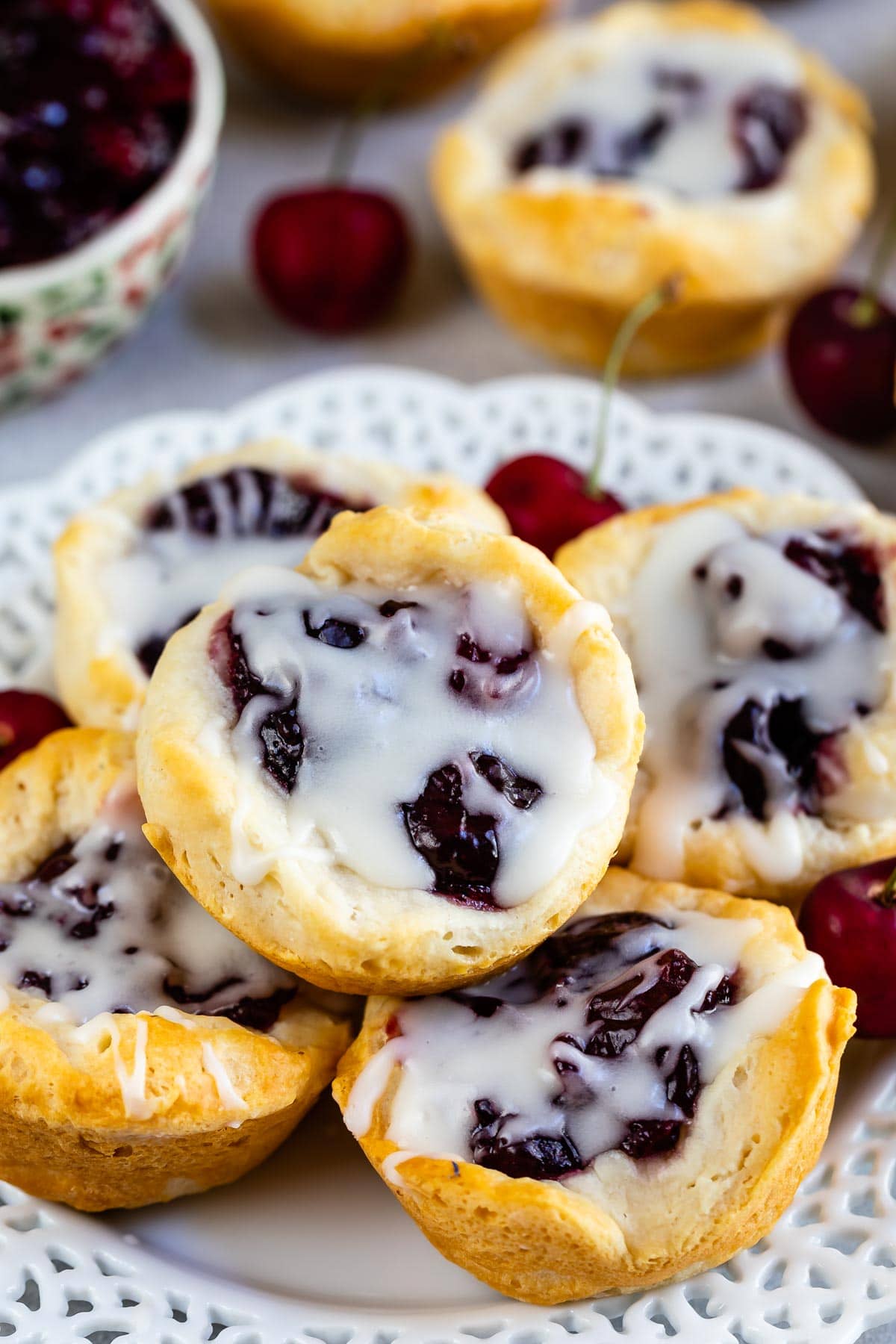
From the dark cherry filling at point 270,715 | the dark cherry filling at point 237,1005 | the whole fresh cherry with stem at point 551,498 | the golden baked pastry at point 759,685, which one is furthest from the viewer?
the whole fresh cherry with stem at point 551,498

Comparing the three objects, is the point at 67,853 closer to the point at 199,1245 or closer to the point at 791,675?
the point at 199,1245

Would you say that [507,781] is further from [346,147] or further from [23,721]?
[346,147]

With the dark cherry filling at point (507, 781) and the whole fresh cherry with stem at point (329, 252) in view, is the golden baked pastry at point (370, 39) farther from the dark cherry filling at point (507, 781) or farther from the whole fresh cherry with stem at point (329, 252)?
the dark cherry filling at point (507, 781)

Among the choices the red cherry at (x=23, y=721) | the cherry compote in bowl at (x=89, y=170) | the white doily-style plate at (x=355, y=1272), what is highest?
the cherry compote in bowl at (x=89, y=170)

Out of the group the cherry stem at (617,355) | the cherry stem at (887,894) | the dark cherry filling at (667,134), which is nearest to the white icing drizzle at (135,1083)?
the cherry stem at (887,894)

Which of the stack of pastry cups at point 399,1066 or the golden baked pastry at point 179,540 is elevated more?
the golden baked pastry at point 179,540

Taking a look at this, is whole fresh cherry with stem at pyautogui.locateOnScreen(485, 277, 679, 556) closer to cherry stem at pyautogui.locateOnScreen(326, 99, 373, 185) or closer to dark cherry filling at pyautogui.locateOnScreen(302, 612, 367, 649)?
dark cherry filling at pyautogui.locateOnScreen(302, 612, 367, 649)

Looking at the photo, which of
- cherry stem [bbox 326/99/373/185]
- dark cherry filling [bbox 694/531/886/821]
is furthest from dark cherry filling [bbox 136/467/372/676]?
cherry stem [bbox 326/99/373/185]
